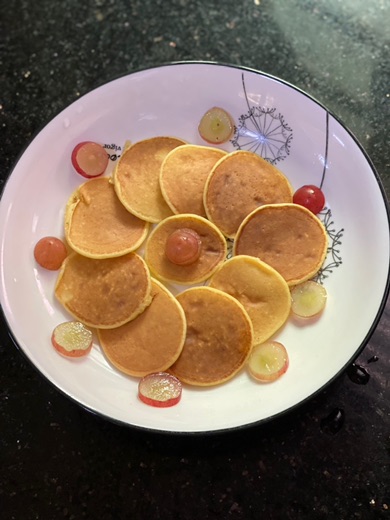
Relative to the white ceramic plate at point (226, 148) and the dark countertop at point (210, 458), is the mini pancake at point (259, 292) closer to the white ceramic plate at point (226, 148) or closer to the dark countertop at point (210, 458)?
the white ceramic plate at point (226, 148)

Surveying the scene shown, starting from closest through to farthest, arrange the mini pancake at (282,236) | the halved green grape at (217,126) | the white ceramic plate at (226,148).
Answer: the white ceramic plate at (226,148) < the mini pancake at (282,236) < the halved green grape at (217,126)

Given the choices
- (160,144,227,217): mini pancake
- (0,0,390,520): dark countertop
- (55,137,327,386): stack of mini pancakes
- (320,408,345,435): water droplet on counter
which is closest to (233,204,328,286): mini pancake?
(55,137,327,386): stack of mini pancakes

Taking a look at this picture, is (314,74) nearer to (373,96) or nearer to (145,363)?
(373,96)

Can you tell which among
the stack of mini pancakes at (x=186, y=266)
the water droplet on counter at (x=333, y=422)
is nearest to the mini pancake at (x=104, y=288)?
the stack of mini pancakes at (x=186, y=266)

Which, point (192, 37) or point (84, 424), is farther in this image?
point (192, 37)

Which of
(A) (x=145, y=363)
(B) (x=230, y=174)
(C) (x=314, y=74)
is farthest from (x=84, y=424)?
(C) (x=314, y=74)

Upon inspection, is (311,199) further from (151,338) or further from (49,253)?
(49,253)

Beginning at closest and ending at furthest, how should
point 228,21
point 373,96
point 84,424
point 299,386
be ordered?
point 299,386, point 84,424, point 373,96, point 228,21

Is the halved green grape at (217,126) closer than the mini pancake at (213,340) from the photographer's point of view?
No
